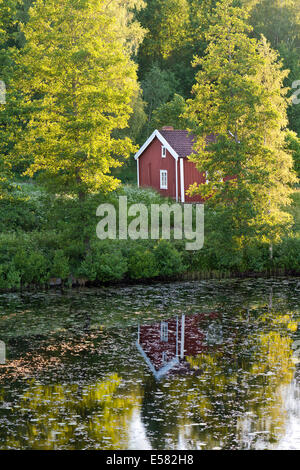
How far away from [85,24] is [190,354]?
1679cm

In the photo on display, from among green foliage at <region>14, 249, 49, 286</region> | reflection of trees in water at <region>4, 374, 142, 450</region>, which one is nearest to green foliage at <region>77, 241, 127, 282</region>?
green foliage at <region>14, 249, 49, 286</region>

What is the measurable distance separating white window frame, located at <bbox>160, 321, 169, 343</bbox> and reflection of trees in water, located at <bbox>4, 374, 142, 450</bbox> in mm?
4158

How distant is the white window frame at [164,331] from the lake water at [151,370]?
0.03m

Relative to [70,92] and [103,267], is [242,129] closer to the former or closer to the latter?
[70,92]

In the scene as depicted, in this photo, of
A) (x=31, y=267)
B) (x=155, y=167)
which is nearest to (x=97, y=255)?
(x=31, y=267)

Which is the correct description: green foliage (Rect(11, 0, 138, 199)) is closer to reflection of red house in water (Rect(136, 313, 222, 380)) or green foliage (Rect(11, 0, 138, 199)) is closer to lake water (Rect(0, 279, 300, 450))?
lake water (Rect(0, 279, 300, 450))

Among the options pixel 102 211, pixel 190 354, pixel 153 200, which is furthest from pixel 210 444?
pixel 153 200

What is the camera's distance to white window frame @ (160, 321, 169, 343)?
66.3 feet

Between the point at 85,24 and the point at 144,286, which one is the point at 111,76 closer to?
the point at 85,24

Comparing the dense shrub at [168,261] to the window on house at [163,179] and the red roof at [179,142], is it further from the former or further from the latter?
the window on house at [163,179]

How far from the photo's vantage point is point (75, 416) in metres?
13.5

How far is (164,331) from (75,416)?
26.0ft

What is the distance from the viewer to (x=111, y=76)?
28.8 metres
